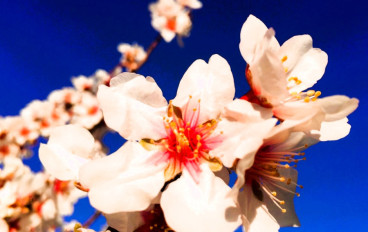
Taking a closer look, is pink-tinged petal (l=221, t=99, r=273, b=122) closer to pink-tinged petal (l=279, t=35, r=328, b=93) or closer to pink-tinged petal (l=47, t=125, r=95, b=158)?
pink-tinged petal (l=279, t=35, r=328, b=93)

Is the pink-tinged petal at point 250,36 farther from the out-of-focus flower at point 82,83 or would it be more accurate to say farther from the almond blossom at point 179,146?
the out-of-focus flower at point 82,83

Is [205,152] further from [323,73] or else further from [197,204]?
[323,73]

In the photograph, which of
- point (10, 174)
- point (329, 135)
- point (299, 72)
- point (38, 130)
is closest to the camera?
point (329, 135)

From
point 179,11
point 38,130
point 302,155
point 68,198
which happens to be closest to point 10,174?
point 68,198

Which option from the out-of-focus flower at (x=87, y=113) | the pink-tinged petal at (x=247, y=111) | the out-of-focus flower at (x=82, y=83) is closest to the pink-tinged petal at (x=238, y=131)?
the pink-tinged petal at (x=247, y=111)

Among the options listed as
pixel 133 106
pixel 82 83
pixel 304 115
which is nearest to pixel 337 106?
pixel 304 115

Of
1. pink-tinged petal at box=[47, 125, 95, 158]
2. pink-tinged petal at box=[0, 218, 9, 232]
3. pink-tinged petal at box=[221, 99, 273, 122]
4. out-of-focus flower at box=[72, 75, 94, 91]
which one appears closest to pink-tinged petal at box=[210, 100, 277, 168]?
pink-tinged petal at box=[221, 99, 273, 122]
